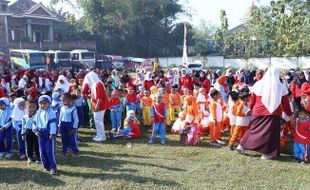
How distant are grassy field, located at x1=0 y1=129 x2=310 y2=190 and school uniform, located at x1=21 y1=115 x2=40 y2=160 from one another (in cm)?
29

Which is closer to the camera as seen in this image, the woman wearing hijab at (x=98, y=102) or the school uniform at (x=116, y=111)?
the woman wearing hijab at (x=98, y=102)

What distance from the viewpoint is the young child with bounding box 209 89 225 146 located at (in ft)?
25.7

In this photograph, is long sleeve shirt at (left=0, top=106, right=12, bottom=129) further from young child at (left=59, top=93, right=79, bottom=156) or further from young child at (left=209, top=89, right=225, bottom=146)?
young child at (left=209, top=89, right=225, bottom=146)

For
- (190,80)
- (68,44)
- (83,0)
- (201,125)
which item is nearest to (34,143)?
(201,125)

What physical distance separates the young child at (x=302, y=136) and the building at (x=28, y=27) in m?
38.8

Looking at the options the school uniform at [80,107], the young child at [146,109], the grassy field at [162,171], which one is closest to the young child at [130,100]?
the young child at [146,109]

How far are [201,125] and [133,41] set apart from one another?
41.1m

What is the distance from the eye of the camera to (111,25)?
47.3 metres

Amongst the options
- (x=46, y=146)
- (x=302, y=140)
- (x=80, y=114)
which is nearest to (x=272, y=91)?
(x=302, y=140)

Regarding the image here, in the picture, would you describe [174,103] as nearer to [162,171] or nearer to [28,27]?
[162,171]

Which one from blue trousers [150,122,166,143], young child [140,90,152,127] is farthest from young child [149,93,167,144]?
young child [140,90,152,127]

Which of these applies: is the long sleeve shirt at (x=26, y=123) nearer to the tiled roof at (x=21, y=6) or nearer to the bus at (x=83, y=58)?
the bus at (x=83, y=58)

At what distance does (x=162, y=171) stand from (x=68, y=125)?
7.36ft

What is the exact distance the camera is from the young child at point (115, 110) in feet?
30.4
